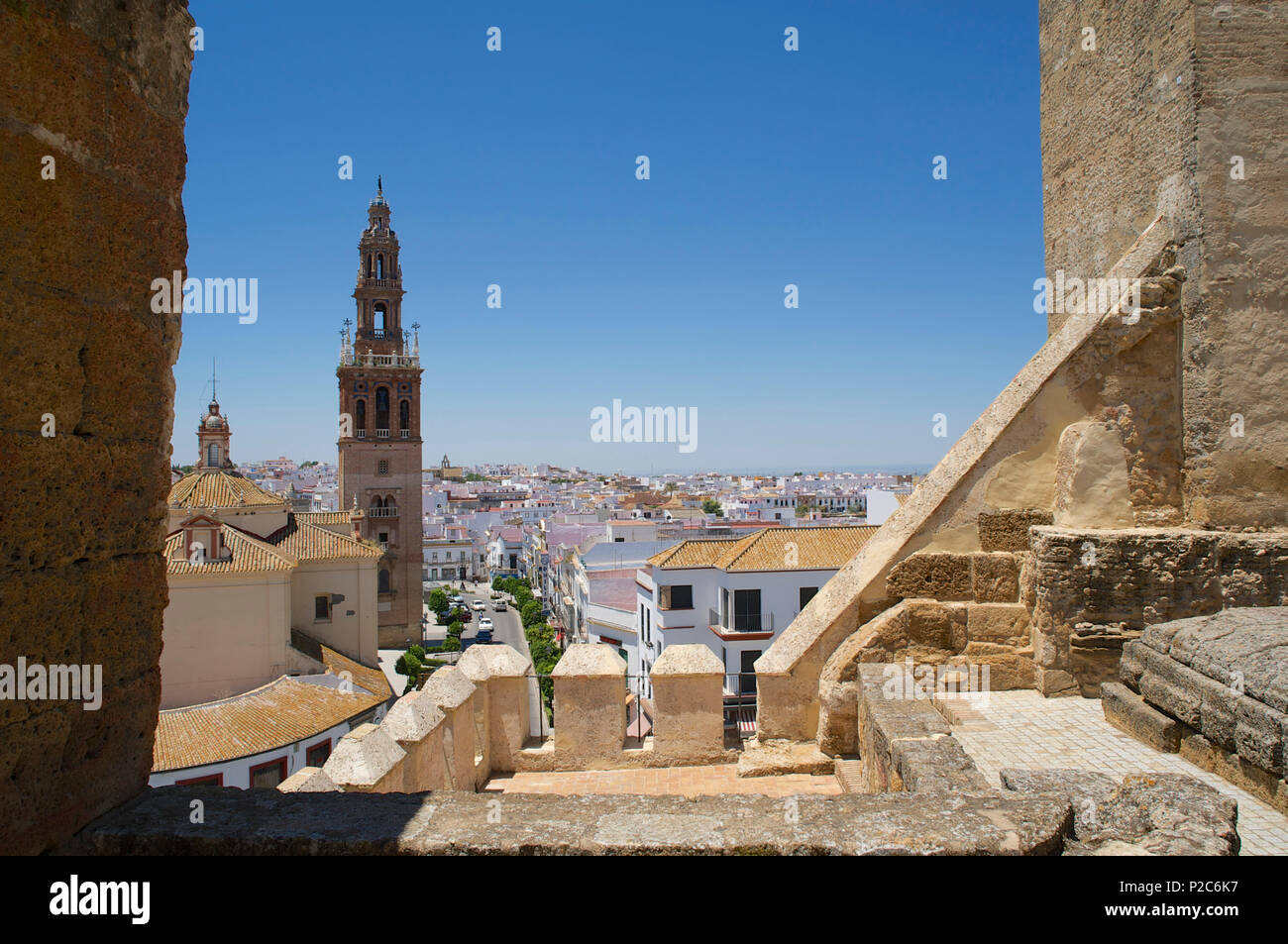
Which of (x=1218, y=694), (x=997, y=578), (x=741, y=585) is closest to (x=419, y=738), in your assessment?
(x=997, y=578)

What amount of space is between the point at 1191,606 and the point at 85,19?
5.42 metres

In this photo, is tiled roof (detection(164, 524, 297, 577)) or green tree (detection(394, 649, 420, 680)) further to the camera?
green tree (detection(394, 649, 420, 680))

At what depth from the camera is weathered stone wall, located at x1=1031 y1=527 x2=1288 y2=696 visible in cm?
436

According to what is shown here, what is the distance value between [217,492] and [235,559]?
22.7ft

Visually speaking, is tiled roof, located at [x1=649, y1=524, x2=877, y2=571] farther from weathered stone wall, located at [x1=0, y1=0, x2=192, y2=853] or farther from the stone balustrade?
weathered stone wall, located at [x1=0, y1=0, x2=192, y2=853]

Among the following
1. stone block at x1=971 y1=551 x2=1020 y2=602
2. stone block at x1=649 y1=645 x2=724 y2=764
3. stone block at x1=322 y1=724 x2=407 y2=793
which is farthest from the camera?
stone block at x1=649 y1=645 x2=724 y2=764

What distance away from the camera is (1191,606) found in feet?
14.5

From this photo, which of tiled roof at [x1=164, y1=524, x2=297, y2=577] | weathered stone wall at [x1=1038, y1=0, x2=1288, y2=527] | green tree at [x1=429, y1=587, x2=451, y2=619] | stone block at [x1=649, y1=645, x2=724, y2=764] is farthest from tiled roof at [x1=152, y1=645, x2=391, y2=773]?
green tree at [x1=429, y1=587, x2=451, y2=619]

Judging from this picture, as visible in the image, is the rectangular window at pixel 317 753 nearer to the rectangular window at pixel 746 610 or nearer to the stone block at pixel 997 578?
the rectangular window at pixel 746 610

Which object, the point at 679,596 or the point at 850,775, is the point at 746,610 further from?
the point at 850,775

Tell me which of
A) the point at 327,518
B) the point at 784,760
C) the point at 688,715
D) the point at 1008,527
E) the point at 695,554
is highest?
the point at 1008,527

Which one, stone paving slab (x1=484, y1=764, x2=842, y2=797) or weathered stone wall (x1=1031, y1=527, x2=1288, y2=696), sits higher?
weathered stone wall (x1=1031, y1=527, x2=1288, y2=696)

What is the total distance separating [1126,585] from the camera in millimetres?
4508

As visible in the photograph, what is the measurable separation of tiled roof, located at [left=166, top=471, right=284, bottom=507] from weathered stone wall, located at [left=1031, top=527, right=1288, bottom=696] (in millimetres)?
28130
